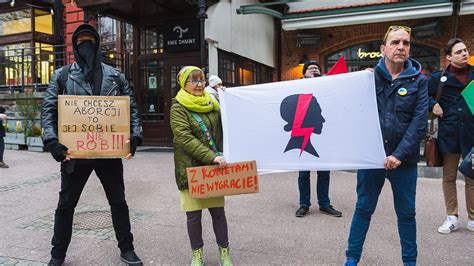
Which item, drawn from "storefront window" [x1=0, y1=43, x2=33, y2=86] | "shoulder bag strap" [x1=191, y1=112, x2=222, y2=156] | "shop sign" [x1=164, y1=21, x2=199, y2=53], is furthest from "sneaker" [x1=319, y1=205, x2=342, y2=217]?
"storefront window" [x1=0, y1=43, x2=33, y2=86]

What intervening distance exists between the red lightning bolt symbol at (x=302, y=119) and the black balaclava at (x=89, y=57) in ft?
5.66

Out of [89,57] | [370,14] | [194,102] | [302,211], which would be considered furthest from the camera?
[370,14]

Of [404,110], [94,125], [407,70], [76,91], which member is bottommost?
[94,125]

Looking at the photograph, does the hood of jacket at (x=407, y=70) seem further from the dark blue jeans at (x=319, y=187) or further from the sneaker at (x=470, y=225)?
the sneaker at (x=470, y=225)

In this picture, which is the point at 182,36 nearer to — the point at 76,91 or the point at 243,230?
the point at 243,230

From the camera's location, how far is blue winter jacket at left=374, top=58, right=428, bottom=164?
112 inches

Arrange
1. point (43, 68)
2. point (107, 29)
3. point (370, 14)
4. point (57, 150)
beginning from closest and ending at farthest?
point (57, 150) → point (370, 14) → point (43, 68) → point (107, 29)

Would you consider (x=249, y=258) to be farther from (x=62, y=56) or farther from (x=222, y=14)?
(x=62, y=56)

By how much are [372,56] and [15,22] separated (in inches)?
565

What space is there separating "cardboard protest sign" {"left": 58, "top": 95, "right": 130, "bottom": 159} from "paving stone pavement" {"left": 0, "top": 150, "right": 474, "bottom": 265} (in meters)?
1.08

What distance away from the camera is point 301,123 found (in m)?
3.33

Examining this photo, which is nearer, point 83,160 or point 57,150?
point 57,150

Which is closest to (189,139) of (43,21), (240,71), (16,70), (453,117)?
(453,117)

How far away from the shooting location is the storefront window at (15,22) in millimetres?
15969
